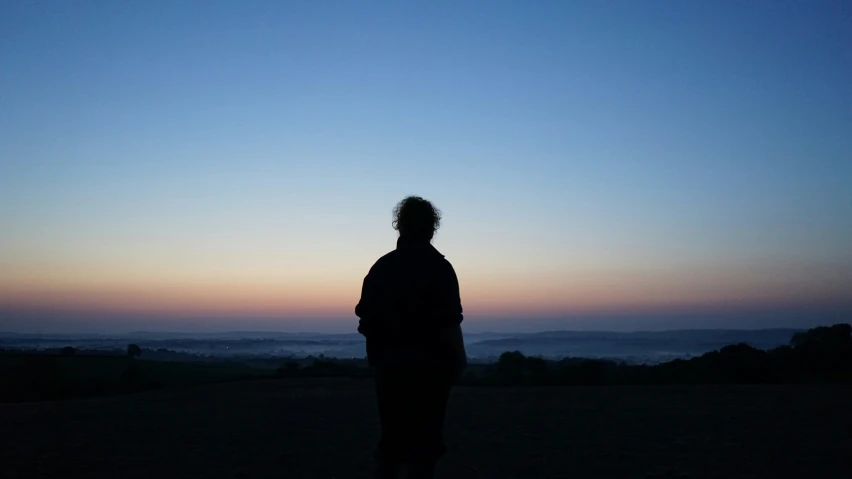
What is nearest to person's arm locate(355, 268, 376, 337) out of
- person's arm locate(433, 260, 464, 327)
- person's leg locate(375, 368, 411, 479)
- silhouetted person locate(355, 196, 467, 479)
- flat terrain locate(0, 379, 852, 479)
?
silhouetted person locate(355, 196, 467, 479)

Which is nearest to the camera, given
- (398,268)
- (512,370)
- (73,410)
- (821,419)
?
(398,268)

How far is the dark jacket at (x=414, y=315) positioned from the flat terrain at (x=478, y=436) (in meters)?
3.66

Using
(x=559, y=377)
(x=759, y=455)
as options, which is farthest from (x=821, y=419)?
(x=559, y=377)

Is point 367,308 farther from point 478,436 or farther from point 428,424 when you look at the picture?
point 478,436

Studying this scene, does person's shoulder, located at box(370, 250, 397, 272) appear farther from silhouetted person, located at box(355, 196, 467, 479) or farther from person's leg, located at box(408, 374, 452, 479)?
person's leg, located at box(408, 374, 452, 479)

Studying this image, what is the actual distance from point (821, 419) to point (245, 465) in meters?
7.45

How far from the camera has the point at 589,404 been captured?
11.6 metres

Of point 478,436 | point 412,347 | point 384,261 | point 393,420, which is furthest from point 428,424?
point 478,436

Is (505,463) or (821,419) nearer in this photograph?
(505,463)

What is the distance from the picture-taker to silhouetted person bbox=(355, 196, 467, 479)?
333cm

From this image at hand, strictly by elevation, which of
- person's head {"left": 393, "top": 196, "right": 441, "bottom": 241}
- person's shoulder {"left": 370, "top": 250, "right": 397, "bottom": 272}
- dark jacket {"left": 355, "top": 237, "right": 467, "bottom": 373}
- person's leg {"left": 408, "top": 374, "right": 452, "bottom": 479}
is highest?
person's head {"left": 393, "top": 196, "right": 441, "bottom": 241}

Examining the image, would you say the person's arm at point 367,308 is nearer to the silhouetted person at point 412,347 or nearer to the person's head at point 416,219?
the silhouetted person at point 412,347

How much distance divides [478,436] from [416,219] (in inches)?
225

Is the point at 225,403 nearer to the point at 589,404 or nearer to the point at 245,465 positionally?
the point at 245,465
